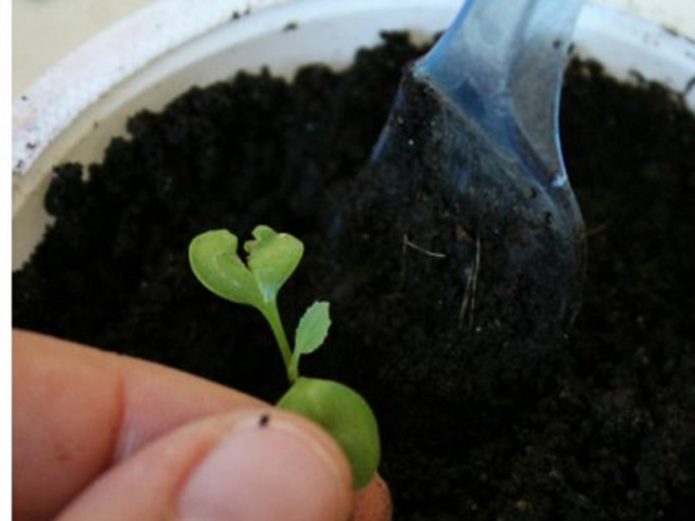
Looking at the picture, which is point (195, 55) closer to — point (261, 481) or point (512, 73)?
point (512, 73)

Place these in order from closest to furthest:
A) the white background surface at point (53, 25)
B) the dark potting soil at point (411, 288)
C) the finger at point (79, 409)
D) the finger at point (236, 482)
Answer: the finger at point (236, 482), the finger at point (79, 409), the dark potting soil at point (411, 288), the white background surface at point (53, 25)

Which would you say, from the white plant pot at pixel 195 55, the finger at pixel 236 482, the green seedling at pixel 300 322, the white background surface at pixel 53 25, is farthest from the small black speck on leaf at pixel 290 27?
the finger at pixel 236 482

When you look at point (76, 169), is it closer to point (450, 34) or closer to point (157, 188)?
point (157, 188)

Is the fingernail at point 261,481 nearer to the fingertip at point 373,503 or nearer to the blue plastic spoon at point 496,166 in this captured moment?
the fingertip at point 373,503

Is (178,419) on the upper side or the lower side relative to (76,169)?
lower

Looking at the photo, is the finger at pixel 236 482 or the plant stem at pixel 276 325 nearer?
the finger at pixel 236 482

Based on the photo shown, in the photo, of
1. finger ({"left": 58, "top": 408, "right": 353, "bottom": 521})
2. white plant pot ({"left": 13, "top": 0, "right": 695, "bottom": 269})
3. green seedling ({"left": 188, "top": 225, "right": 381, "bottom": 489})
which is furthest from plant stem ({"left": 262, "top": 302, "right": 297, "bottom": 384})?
white plant pot ({"left": 13, "top": 0, "right": 695, "bottom": 269})

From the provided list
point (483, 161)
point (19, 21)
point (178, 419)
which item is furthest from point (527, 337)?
point (19, 21)
